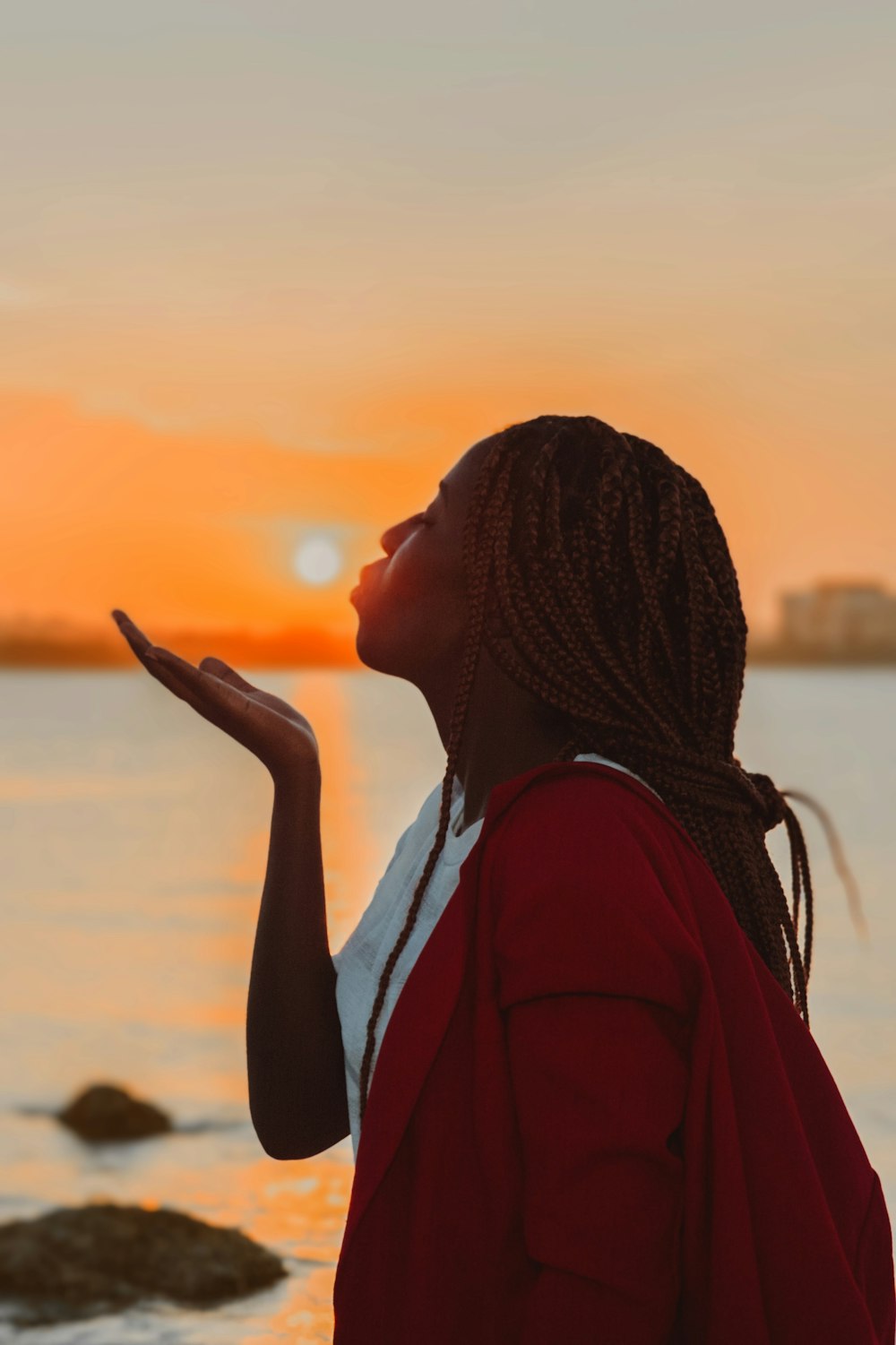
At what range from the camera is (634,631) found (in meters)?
2.10

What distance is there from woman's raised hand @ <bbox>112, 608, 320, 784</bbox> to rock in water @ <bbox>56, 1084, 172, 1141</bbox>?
7.88 m

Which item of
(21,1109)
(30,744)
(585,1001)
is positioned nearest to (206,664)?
(585,1001)

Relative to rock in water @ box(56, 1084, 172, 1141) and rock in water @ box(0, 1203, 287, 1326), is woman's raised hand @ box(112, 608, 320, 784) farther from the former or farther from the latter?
rock in water @ box(56, 1084, 172, 1141)

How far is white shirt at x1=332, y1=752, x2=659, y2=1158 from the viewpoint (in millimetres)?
2221

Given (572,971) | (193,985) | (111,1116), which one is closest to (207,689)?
(572,971)

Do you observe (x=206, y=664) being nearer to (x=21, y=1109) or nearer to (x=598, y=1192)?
(x=598, y=1192)

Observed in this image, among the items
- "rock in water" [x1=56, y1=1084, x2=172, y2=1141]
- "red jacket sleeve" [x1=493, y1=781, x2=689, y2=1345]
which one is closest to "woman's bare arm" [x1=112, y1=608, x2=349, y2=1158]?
"red jacket sleeve" [x1=493, y1=781, x2=689, y2=1345]

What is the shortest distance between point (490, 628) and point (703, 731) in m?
0.35

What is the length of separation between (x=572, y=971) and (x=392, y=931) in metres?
0.64

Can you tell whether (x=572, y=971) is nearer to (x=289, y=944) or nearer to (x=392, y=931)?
(x=392, y=931)

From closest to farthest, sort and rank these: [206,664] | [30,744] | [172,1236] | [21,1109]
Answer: [206,664] → [172,1236] → [21,1109] → [30,744]

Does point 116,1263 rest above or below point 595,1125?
below

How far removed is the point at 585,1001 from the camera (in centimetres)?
174

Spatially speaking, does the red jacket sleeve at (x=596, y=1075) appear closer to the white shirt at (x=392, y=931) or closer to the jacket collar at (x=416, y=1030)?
the jacket collar at (x=416, y=1030)
